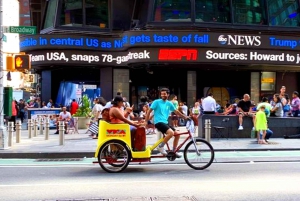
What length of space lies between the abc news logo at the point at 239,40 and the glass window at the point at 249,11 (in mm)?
1184

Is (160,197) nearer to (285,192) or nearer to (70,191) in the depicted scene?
(70,191)

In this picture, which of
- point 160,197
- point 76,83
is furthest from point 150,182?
point 76,83

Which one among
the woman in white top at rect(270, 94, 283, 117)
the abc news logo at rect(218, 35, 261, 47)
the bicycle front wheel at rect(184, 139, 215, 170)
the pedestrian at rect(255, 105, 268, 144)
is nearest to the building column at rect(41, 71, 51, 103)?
the abc news logo at rect(218, 35, 261, 47)

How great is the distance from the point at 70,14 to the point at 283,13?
12.8 metres

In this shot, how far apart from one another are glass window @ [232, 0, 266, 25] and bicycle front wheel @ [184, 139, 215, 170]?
649 inches

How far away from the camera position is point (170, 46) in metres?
23.9

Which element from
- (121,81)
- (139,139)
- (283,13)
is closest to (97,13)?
(121,81)

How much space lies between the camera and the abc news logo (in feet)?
79.7

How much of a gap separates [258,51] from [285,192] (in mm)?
18328

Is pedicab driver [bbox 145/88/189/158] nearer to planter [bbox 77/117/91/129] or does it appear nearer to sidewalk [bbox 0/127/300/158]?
sidewalk [bbox 0/127/300/158]

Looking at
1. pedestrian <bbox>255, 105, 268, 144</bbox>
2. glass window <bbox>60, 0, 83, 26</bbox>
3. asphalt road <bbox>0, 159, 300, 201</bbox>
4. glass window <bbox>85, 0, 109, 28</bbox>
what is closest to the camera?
asphalt road <bbox>0, 159, 300, 201</bbox>

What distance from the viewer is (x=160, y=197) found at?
708 cm

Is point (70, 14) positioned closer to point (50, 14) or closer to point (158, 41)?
point (50, 14)

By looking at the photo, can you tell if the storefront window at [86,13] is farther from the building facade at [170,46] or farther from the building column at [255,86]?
the building column at [255,86]
